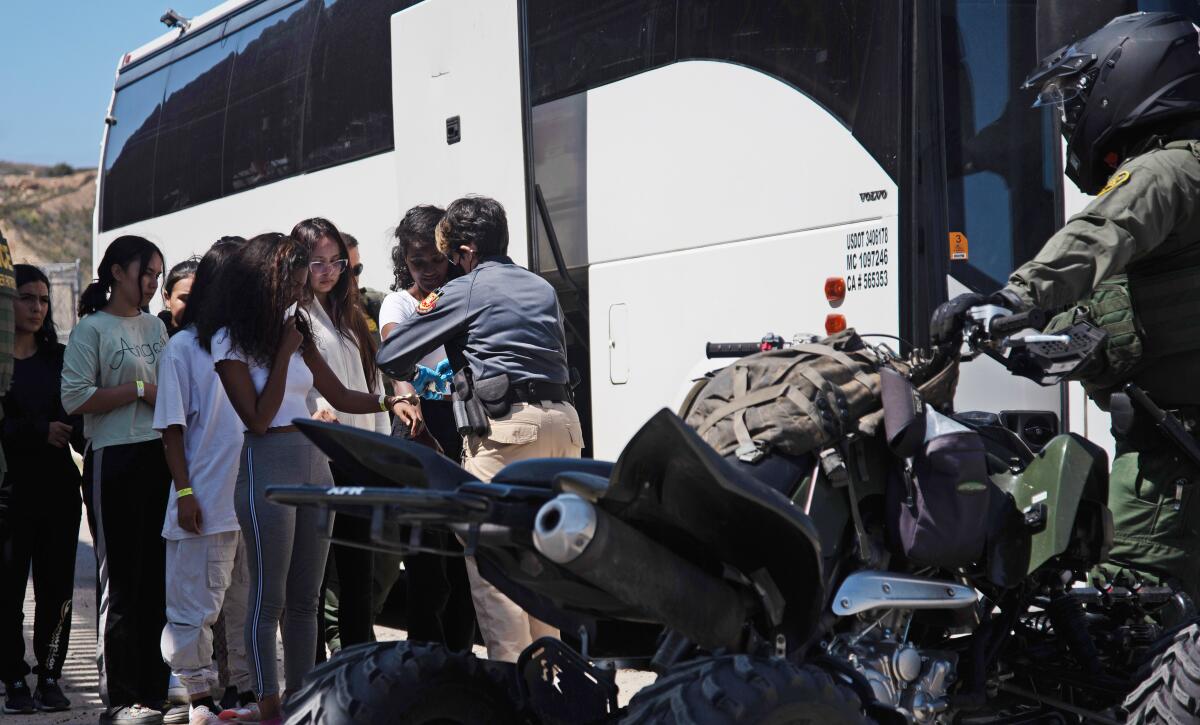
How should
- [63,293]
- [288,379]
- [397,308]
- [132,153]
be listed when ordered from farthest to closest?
[63,293], [132,153], [397,308], [288,379]

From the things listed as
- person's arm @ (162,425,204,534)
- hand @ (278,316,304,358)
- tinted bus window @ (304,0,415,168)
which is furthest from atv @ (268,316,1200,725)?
tinted bus window @ (304,0,415,168)

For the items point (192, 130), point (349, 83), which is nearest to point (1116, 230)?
point (349, 83)

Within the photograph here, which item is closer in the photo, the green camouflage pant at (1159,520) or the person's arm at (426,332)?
the green camouflage pant at (1159,520)

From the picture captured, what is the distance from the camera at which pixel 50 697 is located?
6004mm

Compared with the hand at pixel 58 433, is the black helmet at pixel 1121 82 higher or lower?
higher

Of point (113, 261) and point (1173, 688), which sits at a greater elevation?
point (113, 261)

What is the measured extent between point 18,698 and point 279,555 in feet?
6.54

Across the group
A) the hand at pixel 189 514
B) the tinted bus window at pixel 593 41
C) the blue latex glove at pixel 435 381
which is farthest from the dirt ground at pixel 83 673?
the tinted bus window at pixel 593 41

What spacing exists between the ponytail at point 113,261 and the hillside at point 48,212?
68.6 metres

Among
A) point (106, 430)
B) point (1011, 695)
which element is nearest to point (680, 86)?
point (106, 430)

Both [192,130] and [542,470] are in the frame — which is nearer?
[542,470]

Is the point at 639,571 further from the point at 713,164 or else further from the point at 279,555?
the point at 713,164

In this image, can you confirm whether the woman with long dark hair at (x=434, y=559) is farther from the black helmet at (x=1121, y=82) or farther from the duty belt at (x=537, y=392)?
the black helmet at (x=1121, y=82)

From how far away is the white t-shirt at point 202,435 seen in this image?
16.9 feet
